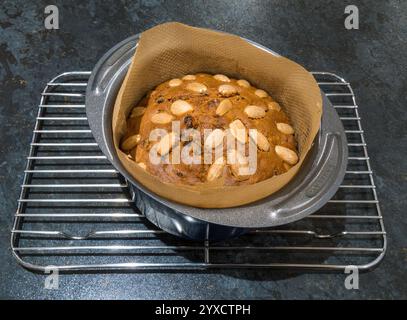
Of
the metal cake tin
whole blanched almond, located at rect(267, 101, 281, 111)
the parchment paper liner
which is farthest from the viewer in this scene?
whole blanched almond, located at rect(267, 101, 281, 111)

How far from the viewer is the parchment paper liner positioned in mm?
1125

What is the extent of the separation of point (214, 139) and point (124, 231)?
1.23 feet

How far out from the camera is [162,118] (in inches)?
45.1

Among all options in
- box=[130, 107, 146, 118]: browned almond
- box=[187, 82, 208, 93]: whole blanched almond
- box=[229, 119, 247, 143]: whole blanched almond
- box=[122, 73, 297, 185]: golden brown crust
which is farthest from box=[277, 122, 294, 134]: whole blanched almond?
box=[130, 107, 146, 118]: browned almond

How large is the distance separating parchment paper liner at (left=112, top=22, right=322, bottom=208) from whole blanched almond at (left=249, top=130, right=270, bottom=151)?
0.30ft

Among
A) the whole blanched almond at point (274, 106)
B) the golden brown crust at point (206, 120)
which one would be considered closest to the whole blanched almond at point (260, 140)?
the golden brown crust at point (206, 120)

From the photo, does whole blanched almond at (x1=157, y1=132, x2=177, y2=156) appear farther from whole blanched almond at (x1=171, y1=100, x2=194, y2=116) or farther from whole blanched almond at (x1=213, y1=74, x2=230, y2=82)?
whole blanched almond at (x1=213, y1=74, x2=230, y2=82)

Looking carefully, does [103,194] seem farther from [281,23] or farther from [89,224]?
[281,23]

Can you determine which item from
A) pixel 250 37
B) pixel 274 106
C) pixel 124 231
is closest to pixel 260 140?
pixel 274 106

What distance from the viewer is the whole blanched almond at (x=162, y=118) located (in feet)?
3.75

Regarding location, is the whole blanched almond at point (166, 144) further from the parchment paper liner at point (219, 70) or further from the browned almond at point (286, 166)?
the browned almond at point (286, 166)

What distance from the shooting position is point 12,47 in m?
1.65
